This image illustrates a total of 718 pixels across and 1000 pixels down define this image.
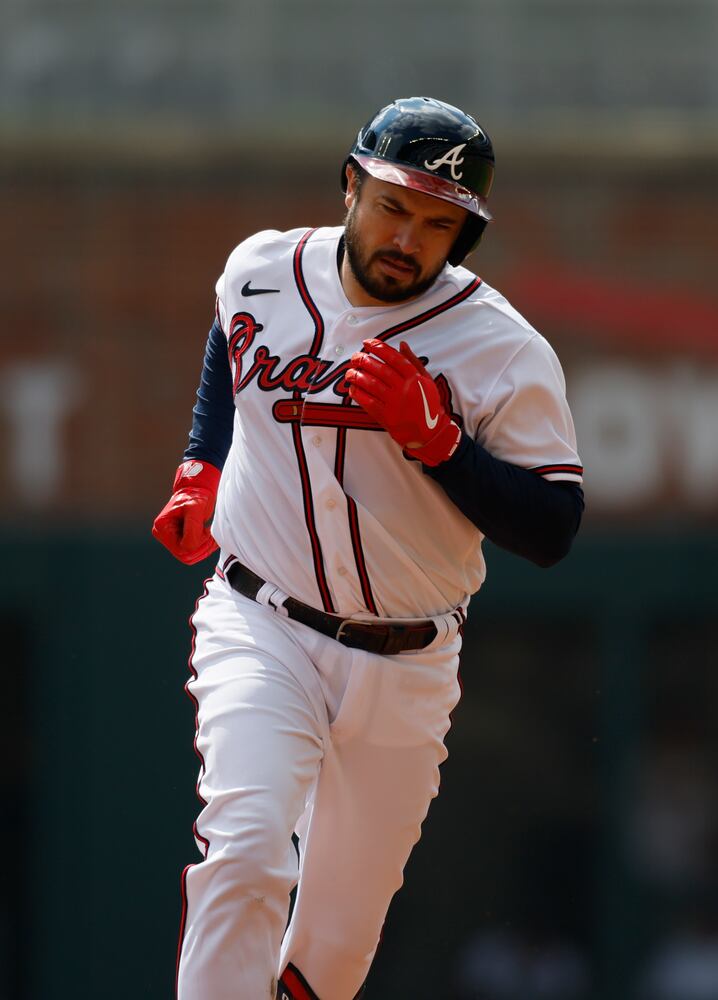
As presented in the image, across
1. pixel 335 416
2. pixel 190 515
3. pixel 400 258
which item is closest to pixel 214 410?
pixel 190 515

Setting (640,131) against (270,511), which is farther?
(640,131)

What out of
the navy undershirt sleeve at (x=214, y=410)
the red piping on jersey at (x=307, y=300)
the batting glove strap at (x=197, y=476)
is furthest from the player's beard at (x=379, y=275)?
the batting glove strap at (x=197, y=476)

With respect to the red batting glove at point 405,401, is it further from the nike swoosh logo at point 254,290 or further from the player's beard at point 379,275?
the nike swoosh logo at point 254,290

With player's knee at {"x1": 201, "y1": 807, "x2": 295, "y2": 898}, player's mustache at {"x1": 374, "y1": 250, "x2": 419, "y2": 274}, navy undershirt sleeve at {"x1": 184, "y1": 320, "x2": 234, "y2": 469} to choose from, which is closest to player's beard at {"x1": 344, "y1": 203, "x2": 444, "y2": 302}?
player's mustache at {"x1": 374, "y1": 250, "x2": 419, "y2": 274}

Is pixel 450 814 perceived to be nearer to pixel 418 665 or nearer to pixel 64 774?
pixel 64 774

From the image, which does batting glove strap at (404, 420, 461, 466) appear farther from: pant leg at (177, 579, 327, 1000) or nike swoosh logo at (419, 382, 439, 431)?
pant leg at (177, 579, 327, 1000)

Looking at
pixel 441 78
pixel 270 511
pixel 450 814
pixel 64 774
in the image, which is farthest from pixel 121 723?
pixel 270 511

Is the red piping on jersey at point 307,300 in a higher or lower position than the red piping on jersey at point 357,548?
higher

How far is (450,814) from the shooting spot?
8445 mm

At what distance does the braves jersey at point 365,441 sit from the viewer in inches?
118

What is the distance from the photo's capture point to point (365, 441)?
3.03 meters

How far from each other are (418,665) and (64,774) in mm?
5593

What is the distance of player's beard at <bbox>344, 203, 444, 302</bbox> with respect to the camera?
3.03m

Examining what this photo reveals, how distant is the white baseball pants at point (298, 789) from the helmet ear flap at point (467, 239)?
27.8 inches
